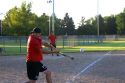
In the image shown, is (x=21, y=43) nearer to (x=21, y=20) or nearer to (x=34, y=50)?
(x=21, y=20)

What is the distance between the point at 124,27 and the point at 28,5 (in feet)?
217

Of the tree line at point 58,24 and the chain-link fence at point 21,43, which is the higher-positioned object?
the tree line at point 58,24

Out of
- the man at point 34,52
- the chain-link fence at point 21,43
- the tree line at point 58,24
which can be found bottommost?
the chain-link fence at point 21,43

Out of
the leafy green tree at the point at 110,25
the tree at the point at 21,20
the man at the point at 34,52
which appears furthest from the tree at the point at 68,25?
the man at the point at 34,52

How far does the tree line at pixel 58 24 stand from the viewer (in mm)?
73688

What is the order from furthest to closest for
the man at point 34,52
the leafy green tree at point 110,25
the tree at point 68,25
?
the leafy green tree at point 110,25, the tree at point 68,25, the man at point 34,52

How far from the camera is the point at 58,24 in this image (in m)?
138

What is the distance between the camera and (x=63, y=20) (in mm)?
144625

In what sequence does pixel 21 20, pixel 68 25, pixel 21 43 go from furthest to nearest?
pixel 68 25 < pixel 21 20 < pixel 21 43

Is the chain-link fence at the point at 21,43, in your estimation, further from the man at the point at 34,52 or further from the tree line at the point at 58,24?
the man at the point at 34,52

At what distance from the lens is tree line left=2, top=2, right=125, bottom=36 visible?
73.7 meters

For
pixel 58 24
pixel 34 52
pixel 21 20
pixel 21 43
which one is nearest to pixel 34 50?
pixel 34 52

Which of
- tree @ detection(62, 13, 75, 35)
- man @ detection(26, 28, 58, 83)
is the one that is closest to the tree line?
tree @ detection(62, 13, 75, 35)

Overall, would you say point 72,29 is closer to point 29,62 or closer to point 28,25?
point 28,25
